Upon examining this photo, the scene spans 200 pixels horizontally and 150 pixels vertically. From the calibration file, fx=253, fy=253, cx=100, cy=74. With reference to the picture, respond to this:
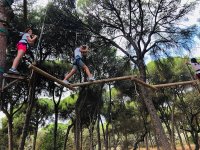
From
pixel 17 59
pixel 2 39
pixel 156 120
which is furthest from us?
pixel 156 120

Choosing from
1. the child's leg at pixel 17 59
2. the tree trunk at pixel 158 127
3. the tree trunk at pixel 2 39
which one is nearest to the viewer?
the tree trunk at pixel 2 39

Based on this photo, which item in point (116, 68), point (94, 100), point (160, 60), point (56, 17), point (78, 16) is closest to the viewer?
point (56, 17)

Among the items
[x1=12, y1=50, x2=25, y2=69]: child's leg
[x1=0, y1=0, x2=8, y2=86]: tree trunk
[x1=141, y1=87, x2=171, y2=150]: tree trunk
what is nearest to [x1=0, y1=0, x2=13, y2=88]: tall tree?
[x1=0, y1=0, x2=8, y2=86]: tree trunk

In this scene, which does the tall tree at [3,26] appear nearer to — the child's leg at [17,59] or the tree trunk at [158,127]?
the child's leg at [17,59]

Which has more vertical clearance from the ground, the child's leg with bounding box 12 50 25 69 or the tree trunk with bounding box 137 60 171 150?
the child's leg with bounding box 12 50 25 69

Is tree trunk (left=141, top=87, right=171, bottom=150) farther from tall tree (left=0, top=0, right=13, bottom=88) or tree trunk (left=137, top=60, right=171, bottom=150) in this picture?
tall tree (left=0, top=0, right=13, bottom=88)

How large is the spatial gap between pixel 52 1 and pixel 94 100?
897 centimetres

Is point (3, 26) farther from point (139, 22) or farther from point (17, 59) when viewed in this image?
point (139, 22)

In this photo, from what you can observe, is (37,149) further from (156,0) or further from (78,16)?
(156,0)

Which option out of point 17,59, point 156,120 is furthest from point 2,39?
point 156,120

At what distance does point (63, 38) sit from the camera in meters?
13.0

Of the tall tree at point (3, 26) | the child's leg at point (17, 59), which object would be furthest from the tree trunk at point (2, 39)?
the child's leg at point (17, 59)

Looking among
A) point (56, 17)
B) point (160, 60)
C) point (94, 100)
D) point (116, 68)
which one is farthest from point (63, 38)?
point (94, 100)

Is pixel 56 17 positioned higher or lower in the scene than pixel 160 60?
higher
